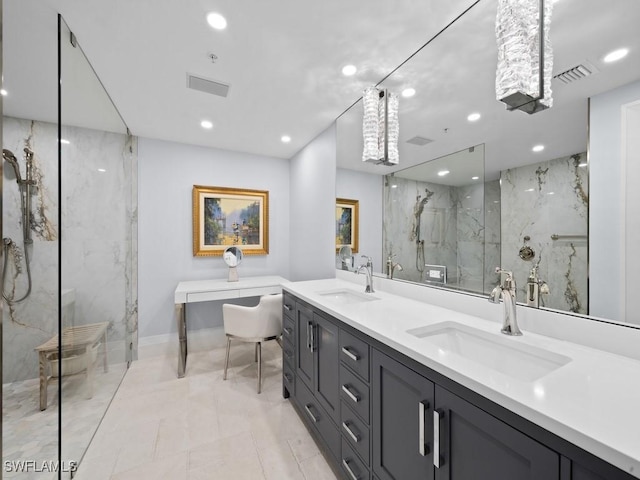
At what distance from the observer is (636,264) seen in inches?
35.0

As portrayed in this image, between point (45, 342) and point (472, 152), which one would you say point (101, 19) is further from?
point (472, 152)

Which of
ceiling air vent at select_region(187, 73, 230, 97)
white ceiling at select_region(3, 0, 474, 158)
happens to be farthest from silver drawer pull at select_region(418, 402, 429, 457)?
ceiling air vent at select_region(187, 73, 230, 97)

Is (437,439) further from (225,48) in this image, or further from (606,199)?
(225,48)

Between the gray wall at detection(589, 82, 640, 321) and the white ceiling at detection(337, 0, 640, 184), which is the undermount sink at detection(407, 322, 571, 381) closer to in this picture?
the gray wall at detection(589, 82, 640, 321)

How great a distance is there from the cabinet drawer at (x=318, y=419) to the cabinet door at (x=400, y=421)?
37 cm

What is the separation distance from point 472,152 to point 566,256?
0.69 metres

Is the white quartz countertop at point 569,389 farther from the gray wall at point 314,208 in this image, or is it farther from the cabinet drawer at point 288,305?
the gray wall at point 314,208

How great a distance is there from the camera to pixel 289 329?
2119 mm

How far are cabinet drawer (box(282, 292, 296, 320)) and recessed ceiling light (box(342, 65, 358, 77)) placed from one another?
1.67 meters

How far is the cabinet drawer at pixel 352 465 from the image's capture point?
1222mm

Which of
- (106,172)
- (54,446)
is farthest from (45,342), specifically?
(106,172)

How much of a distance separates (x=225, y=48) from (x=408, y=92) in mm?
1217

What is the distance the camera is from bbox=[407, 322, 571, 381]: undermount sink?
3.14ft

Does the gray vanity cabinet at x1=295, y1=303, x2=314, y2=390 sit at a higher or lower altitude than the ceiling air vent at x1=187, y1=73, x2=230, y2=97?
lower
